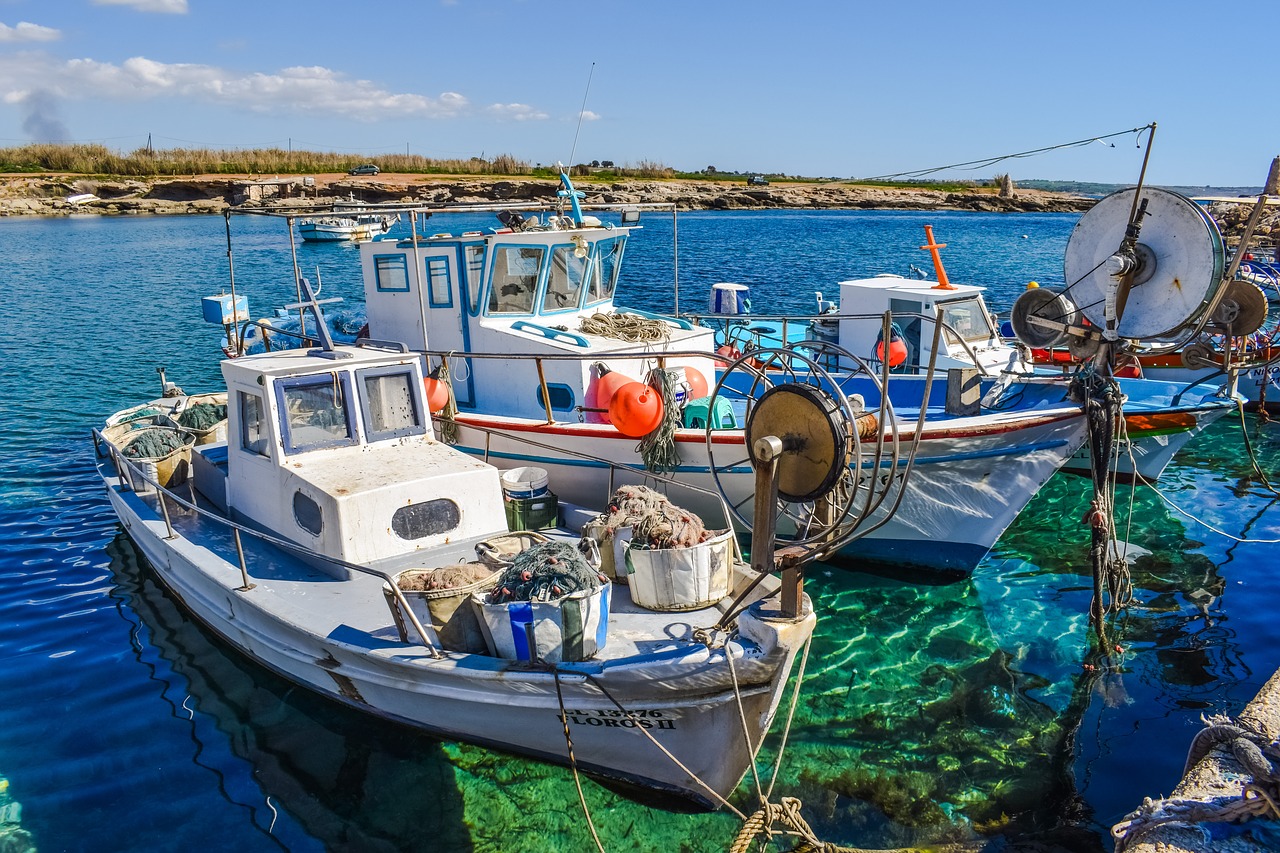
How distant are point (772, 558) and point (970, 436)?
464 centimetres

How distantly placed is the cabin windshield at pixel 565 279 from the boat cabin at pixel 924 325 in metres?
3.51

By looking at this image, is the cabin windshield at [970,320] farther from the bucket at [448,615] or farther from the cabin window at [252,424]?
the cabin window at [252,424]

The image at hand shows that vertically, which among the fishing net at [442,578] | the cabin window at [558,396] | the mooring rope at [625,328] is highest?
the mooring rope at [625,328]

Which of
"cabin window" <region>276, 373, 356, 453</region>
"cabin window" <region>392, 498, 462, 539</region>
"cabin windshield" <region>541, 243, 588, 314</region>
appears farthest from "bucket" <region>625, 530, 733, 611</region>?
"cabin windshield" <region>541, 243, 588, 314</region>

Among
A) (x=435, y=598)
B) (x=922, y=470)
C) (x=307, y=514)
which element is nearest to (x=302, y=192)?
(x=307, y=514)

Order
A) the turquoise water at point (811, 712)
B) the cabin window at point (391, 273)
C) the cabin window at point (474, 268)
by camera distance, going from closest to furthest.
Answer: the turquoise water at point (811, 712) < the cabin window at point (474, 268) < the cabin window at point (391, 273)

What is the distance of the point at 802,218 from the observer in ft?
302

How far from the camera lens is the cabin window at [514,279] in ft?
35.1

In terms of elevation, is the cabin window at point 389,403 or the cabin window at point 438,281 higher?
the cabin window at point 438,281

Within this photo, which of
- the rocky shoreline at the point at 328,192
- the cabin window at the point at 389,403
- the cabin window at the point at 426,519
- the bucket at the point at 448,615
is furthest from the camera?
the rocky shoreline at the point at 328,192

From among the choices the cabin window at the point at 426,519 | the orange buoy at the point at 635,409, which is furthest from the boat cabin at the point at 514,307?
the cabin window at the point at 426,519

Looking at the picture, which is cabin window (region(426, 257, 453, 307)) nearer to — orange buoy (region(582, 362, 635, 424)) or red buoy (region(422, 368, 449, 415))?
red buoy (region(422, 368, 449, 415))

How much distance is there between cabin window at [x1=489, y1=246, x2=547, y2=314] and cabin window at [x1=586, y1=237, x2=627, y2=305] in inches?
34.3

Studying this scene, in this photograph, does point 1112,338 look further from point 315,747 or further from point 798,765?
point 315,747
